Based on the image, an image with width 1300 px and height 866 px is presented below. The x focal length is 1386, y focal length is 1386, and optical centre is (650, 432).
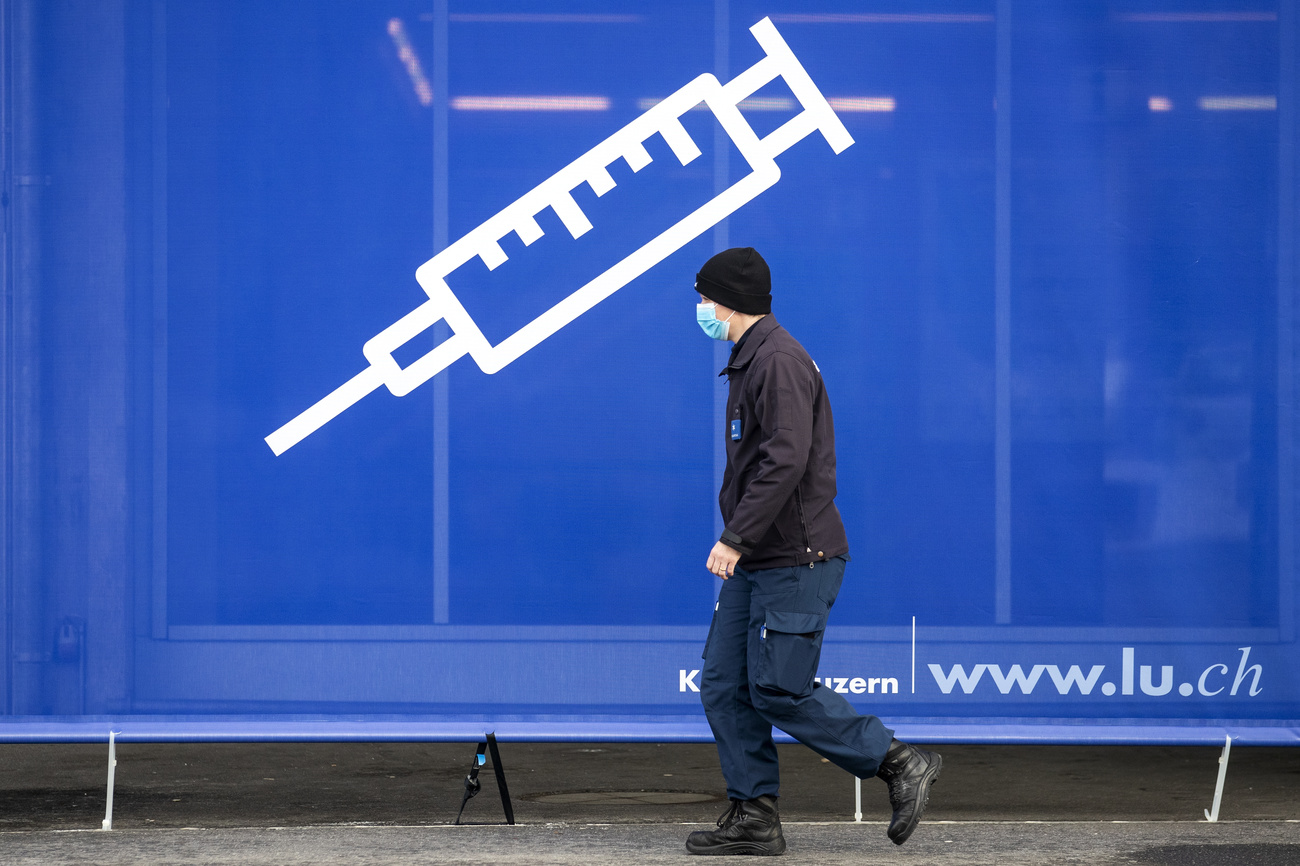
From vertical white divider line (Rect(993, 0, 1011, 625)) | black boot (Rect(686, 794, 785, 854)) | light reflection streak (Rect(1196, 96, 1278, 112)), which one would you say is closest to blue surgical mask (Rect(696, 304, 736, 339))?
vertical white divider line (Rect(993, 0, 1011, 625))

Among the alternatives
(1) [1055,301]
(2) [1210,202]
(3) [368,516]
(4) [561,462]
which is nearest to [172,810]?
(3) [368,516]

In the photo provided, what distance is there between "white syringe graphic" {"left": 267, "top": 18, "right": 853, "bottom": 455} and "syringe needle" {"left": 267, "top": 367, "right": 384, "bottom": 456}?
2cm

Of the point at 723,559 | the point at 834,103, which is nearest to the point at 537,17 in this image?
the point at 834,103

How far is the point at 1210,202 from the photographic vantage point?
425cm

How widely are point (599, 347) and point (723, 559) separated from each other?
105 centimetres

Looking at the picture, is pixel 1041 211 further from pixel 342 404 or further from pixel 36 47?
pixel 36 47

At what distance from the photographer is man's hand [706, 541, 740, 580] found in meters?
3.49

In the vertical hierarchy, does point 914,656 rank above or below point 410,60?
below

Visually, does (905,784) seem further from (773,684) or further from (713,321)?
(713,321)

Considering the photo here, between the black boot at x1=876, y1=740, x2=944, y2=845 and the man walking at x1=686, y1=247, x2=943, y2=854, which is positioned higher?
the man walking at x1=686, y1=247, x2=943, y2=854

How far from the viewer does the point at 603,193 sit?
4.28m

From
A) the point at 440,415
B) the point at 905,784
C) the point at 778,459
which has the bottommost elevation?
the point at 905,784

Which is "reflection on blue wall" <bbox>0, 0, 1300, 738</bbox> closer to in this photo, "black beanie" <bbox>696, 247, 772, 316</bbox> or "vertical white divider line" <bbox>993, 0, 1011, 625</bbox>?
"vertical white divider line" <bbox>993, 0, 1011, 625</bbox>

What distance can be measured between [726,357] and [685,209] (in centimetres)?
47
